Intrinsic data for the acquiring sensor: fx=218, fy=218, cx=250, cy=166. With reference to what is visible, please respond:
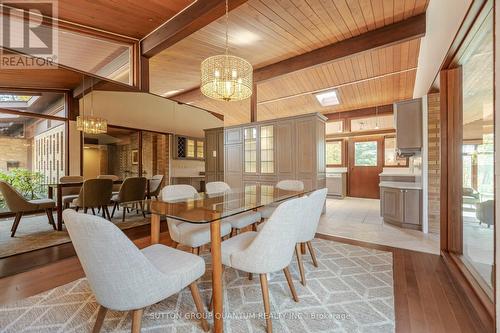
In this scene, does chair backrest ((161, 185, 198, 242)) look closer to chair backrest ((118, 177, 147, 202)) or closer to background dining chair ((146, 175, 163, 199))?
chair backrest ((118, 177, 147, 202))

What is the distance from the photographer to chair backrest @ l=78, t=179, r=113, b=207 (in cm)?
310

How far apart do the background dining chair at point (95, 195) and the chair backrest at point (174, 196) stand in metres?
1.56

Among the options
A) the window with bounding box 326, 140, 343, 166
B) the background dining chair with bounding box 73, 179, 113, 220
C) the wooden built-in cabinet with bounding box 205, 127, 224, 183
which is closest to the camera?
the background dining chair with bounding box 73, 179, 113, 220

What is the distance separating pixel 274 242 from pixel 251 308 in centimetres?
64

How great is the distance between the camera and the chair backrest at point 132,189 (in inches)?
139

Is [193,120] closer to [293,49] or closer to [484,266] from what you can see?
[293,49]

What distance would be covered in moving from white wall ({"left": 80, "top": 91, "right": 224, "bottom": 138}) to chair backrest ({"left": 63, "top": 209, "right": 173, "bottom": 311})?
2897 mm

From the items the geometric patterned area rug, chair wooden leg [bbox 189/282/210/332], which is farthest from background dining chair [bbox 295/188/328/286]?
chair wooden leg [bbox 189/282/210/332]

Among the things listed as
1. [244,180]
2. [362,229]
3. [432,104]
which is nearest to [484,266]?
[362,229]

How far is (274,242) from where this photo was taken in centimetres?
136

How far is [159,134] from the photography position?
4301mm

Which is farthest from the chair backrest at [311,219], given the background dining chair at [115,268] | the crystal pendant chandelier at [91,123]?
the crystal pendant chandelier at [91,123]

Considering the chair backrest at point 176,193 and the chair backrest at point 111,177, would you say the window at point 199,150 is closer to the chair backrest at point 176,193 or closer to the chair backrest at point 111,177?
the chair backrest at point 111,177

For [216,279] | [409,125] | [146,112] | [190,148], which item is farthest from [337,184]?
[216,279]
